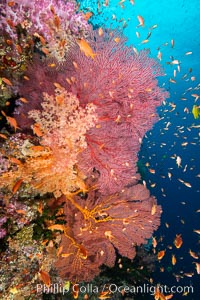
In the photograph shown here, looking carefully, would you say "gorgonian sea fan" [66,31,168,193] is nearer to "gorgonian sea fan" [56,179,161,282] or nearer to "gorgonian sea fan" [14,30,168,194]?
"gorgonian sea fan" [14,30,168,194]

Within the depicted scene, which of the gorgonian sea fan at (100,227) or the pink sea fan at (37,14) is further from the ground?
the pink sea fan at (37,14)

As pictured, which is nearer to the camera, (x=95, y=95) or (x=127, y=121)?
(x=95, y=95)

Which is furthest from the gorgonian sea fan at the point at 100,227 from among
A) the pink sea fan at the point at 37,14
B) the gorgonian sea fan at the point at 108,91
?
the pink sea fan at the point at 37,14

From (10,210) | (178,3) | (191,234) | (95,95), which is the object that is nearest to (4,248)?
(10,210)

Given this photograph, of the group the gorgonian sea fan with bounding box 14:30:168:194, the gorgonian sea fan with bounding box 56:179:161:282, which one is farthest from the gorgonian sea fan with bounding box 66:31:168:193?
the gorgonian sea fan with bounding box 56:179:161:282

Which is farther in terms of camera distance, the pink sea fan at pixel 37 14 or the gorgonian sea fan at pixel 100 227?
the gorgonian sea fan at pixel 100 227

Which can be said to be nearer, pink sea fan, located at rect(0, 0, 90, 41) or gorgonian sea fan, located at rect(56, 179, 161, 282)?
pink sea fan, located at rect(0, 0, 90, 41)

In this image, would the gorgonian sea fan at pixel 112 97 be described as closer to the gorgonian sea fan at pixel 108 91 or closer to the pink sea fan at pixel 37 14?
the gorgonian sea fan at pixel 108 91

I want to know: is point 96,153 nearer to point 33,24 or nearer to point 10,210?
point 10,210

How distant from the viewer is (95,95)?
4422mm

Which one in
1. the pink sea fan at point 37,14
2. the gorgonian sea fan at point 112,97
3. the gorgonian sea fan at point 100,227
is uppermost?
the pink sea fan at point 37,14

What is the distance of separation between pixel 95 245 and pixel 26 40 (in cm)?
446

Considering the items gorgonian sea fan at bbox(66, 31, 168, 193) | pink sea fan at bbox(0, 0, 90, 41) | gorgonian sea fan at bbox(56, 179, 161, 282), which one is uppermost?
pink sea fan at bbox(0, 0, 90, 41)

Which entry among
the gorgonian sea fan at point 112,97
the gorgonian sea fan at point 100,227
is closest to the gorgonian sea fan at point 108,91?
the gorgonian sea fan at point 112,97
